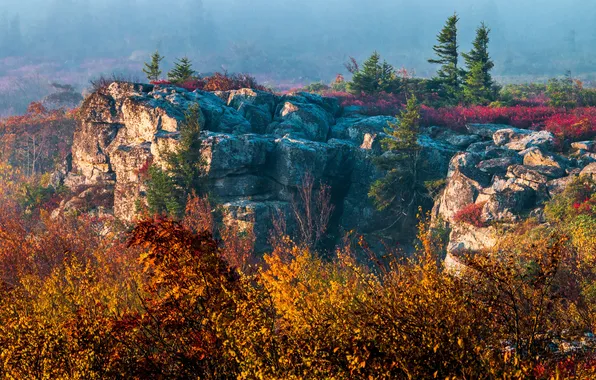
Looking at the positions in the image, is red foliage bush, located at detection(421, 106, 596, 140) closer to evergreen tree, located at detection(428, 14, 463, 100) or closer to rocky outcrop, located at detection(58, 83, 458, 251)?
rocky outcrop, located at detection(58, 83, 458, 251)

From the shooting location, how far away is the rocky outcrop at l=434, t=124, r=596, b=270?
2934cm

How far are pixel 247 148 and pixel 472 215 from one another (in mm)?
14849

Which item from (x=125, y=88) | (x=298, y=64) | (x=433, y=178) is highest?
(x=298, y=64)

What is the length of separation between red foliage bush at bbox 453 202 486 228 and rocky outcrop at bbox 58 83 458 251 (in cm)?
524

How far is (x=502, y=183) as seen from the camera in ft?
102

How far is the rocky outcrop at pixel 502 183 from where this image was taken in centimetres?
2934

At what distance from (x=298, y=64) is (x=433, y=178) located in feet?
482

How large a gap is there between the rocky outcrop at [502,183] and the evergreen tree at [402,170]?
247 cm

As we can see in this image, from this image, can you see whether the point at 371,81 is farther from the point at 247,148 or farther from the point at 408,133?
the point at 247,148

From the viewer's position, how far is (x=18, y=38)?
189m

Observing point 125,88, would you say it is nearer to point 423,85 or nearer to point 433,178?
point 433,178

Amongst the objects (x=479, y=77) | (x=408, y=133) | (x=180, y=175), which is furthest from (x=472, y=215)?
(x=479, y=77)

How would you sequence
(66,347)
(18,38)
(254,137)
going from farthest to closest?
1. (18,38)
2. (254,137)
3. (66,347)

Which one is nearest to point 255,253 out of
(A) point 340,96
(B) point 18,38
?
(A) point 340,96
